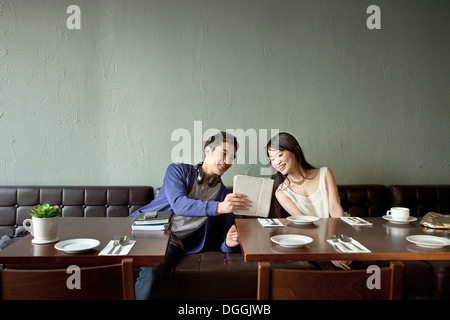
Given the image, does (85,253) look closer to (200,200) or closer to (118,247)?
(118,247)

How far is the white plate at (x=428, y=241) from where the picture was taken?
134 cm

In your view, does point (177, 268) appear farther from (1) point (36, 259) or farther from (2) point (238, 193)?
(1) point (36, 259)

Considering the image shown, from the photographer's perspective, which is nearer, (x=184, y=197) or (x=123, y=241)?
(x=123, y=241)

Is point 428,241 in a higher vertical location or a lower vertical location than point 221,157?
lower

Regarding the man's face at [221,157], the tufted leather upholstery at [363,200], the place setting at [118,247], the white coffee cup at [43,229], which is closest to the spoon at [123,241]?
the place setting at [118,247]

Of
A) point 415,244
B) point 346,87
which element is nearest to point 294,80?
point 346,87

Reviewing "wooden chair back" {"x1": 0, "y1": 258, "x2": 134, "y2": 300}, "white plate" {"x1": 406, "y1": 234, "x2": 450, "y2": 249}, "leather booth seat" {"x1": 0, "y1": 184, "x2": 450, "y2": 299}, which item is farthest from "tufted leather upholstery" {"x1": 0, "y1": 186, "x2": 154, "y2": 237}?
"white plate" {"x1": 406, "y1": 234, "x2": 450, "y2": 249}

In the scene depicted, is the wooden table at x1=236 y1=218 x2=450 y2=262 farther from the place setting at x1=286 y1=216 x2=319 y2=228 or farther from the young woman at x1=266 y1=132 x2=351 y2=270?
the young woman at x1=266 y1=132 x2=351 y2=270

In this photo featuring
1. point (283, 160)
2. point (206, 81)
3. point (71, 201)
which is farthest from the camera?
point (206, 81)

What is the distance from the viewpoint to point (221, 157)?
1978 millimetres

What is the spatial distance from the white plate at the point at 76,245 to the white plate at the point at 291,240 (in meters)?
0.71

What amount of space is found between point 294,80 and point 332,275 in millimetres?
2075

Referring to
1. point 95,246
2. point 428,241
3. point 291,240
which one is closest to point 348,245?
point 291,240

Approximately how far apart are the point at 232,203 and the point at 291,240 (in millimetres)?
364
